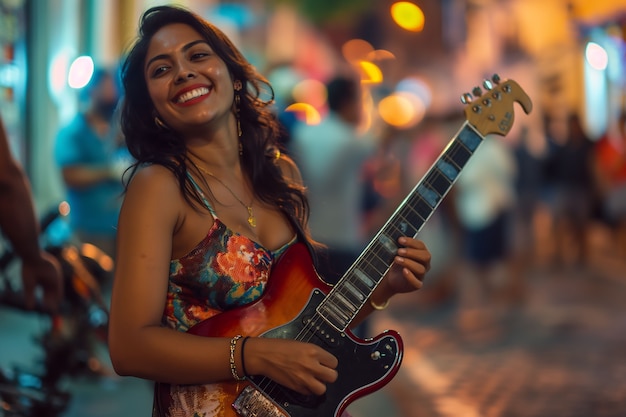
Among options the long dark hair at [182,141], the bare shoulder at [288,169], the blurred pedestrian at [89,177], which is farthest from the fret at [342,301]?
the blurred pedestrian at [89,177]

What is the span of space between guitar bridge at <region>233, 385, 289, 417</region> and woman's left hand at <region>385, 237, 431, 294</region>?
547mm

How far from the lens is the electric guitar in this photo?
279 cm

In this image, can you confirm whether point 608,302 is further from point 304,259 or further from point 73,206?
point 304,259

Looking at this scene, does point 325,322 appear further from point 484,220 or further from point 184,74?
point 484,220

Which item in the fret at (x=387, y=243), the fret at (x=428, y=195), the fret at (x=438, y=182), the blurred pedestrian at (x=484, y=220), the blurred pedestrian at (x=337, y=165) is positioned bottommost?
the fret at (x=387, y=243)

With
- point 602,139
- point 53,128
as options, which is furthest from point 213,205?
point 602,139

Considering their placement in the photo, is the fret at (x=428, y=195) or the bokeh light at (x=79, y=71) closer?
the fret at (x=428, y=195)

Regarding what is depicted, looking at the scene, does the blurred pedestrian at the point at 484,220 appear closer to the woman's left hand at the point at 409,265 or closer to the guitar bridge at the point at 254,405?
the woman's left hand at the point at 409,265

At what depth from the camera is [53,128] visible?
41.6 feet

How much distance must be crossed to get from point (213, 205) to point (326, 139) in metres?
4.61

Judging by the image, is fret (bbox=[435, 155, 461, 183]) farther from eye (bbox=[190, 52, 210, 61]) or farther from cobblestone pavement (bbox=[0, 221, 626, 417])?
cobblestone pavement (bbox=[0, 221, 626, 417])

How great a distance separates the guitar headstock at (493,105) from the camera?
123 inches

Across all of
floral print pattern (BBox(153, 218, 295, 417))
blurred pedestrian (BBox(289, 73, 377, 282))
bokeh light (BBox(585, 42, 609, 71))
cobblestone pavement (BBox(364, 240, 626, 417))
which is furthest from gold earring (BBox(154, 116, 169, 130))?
bokeh light (BBox(585, 42, 609, 71))

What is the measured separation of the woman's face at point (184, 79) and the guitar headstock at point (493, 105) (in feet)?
2.47
